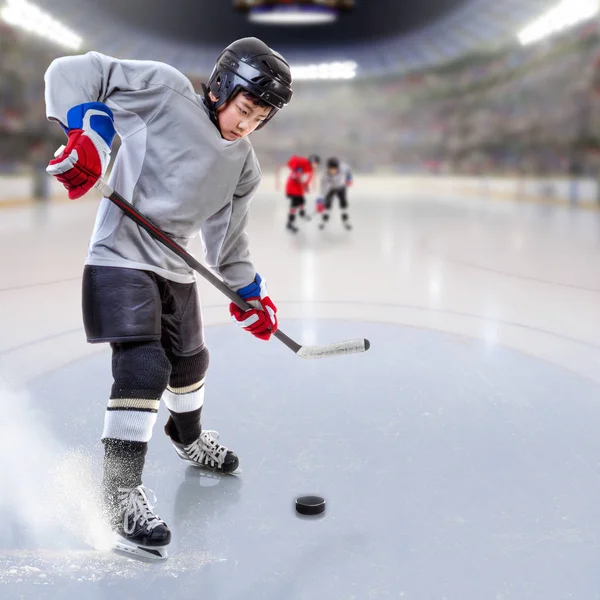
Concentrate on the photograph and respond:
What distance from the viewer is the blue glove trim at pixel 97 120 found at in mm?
1171

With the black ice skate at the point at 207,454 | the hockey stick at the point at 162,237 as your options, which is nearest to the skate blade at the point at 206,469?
the black ice skate at the point at 207,454

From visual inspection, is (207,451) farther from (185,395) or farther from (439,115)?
(439,115)

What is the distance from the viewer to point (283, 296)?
3.49m

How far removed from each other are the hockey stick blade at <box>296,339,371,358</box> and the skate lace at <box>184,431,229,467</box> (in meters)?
0.27

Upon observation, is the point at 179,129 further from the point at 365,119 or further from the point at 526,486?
the point at 365,119

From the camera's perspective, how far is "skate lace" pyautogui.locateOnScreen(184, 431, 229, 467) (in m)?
1.47

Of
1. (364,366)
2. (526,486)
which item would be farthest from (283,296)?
(526,486)

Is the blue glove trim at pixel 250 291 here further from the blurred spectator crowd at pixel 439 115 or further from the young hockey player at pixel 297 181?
the blurred spectator crowd at pixel 439 115

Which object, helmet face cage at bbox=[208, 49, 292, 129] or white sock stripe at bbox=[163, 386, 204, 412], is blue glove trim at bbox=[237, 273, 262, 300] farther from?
helmet face cage at bbox=[208, 49, 292, 129]

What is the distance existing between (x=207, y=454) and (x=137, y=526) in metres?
0.31

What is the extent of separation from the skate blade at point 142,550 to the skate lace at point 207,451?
31cm

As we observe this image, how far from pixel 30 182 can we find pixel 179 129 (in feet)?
37.7

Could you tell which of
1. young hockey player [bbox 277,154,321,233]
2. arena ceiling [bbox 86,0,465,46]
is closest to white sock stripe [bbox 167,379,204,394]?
young hockey player [bbox 277,154,321,233]

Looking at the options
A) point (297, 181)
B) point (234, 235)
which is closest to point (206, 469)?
point (234, 235)
